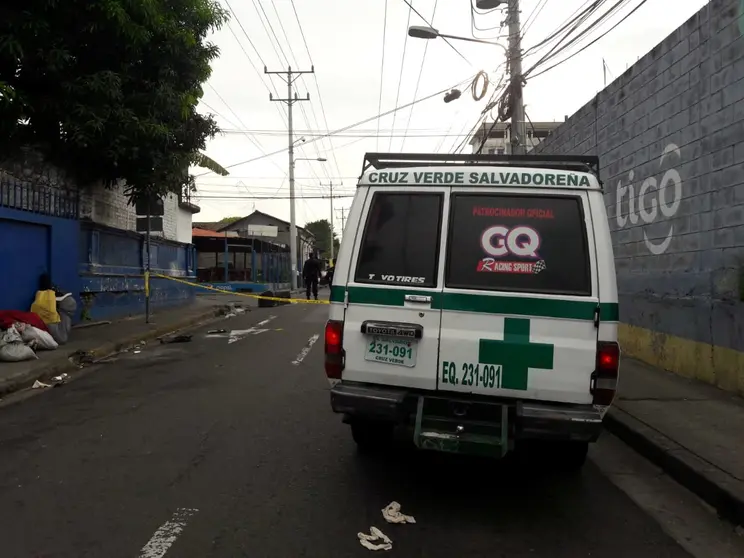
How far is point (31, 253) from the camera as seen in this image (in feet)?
37.6

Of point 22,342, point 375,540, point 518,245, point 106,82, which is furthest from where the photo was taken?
point 106,82

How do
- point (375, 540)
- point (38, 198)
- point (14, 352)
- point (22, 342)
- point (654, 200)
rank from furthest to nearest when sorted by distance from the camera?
point (38, 198), point (22, 342), point (14, 352), point (654, 200), point (375, 540)

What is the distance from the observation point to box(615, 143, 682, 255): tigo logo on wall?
8258 millimetres

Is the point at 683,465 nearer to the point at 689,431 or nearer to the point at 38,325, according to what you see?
the point at 689,431

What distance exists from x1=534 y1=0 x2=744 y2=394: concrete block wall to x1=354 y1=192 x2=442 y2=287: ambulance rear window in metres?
4.28

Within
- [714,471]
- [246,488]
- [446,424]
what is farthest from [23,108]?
[714,471]

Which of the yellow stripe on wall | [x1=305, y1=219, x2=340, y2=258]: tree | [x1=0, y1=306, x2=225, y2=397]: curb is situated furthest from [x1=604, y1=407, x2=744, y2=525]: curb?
[x1=305, y1=219, x2=340, y2=258]: tree

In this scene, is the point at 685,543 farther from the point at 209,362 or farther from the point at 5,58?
the point at 5,58

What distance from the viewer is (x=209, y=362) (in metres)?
10.3

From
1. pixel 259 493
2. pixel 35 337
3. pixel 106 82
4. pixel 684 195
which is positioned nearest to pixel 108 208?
pixel 106 82

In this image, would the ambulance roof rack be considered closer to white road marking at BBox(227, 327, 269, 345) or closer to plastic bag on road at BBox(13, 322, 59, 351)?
plastic bag on road at BBox(13, 322, 59, 351)

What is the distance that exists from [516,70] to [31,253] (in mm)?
10221

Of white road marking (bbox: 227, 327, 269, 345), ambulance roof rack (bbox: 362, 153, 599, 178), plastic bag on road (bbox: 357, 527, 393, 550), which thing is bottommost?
plastic bag on road (bbox: 357, 527, 393, 550)

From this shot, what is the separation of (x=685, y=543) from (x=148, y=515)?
10.8ft
